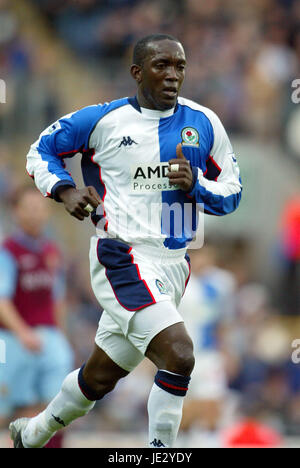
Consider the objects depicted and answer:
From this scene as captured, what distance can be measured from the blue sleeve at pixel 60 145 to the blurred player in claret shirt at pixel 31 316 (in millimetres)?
2638

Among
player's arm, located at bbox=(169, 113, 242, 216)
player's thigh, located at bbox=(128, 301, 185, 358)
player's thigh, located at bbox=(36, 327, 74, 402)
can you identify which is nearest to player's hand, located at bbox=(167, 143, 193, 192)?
player's arm, located at bbox=(169, 113, 242, 216)

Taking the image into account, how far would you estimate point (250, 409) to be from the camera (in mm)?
11750

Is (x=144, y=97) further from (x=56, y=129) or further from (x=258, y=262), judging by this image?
(x=258, y=262)

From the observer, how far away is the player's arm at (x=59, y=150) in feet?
19.4

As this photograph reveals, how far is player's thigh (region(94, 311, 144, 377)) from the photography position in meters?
6.14

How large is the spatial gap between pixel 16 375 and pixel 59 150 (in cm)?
344

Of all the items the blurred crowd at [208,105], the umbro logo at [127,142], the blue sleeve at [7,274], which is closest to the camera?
the umbro logo at [127,142]

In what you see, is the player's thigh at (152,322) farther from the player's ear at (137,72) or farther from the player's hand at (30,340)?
the player's hand at (30,340)

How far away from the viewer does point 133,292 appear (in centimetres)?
583

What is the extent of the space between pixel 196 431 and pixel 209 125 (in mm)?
4959

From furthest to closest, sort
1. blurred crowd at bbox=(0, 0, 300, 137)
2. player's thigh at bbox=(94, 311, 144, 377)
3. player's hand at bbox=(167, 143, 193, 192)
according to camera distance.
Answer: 1. blurred crowd at bbox=(0, 0, 300, 137)
2. player's thigh at bbox=(94, 311, 144, 377)
3. player's hand at bbox=(167, 143, 193, 192)

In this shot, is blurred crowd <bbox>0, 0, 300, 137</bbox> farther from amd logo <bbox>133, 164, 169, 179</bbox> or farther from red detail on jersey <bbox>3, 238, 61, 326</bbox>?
amd logo <bbox>133, 164, 169, 179</bbox>

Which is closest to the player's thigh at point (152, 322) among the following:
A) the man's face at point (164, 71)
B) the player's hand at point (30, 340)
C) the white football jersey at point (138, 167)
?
the white football jersey at point (138, 167)

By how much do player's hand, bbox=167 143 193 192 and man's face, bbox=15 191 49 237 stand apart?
312 centimetres
